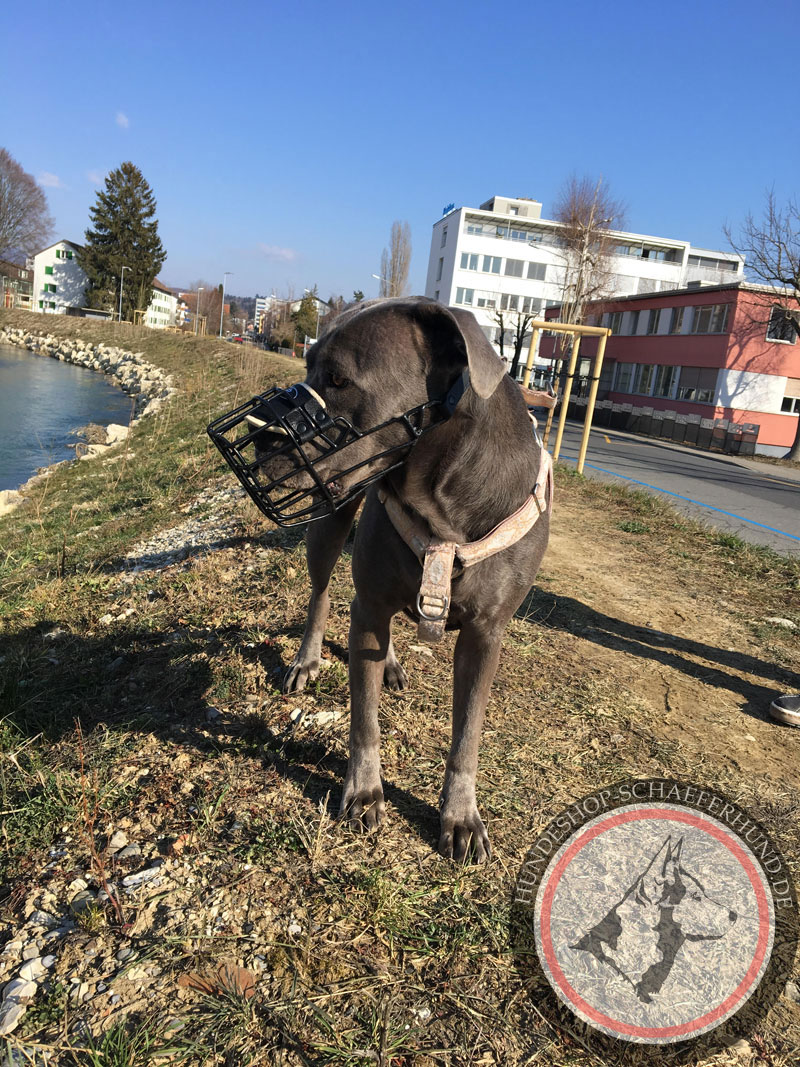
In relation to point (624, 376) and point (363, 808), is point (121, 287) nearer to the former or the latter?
point (624, 376)

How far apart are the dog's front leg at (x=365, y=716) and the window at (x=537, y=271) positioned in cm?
6832

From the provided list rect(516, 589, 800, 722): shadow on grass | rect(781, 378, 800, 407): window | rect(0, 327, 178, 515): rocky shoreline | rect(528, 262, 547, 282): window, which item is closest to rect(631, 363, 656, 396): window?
rect(781, 378, 800, 407): window

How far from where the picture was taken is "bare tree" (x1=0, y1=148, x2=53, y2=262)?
→ 6369 cm

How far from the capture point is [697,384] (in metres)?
30.1

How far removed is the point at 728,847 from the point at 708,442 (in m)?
25.7

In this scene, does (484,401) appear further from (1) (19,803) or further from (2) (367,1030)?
(1) (19,803)

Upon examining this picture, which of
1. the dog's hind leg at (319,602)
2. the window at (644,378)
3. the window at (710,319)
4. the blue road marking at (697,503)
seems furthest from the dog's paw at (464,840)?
the window at (644,378)

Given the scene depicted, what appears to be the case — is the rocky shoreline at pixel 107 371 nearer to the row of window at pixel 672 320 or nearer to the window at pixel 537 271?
the row of window at pixel 672 320

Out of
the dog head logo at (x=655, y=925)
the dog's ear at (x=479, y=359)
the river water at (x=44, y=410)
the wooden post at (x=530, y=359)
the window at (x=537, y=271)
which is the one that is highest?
the window at (x=537, y=271)

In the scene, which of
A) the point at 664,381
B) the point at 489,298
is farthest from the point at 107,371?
the point at 489,298

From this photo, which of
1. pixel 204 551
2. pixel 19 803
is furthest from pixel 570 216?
pixel 19 803

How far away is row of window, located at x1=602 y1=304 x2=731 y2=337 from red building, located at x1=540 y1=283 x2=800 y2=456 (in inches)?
1.7

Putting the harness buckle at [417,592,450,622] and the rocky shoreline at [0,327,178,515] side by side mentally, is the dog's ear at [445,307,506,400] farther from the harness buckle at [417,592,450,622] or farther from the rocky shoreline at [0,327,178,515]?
the rocky shoreline at [0,327,178,515]

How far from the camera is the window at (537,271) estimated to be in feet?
213
